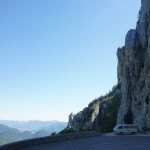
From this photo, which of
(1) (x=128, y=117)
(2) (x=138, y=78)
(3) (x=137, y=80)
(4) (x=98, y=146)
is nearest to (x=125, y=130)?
(1) (x=128, y=117)

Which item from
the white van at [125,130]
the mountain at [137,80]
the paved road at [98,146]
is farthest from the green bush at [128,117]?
the paved road at [98,146]

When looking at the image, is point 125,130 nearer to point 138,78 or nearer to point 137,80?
A: point 137,80

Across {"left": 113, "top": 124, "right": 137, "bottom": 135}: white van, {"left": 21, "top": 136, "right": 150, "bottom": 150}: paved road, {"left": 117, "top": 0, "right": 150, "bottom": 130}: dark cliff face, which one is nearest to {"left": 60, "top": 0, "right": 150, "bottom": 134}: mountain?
{"left": 117, "top": 0, "right": 150, "bottom": 130}: dark cliff face

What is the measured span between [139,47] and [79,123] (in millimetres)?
61174

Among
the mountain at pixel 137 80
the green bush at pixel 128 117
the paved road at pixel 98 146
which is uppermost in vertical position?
the mountain at pixel 137 80

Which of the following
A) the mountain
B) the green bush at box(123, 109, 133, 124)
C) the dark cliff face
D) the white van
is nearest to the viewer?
the white van

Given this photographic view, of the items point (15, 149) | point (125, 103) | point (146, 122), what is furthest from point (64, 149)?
point (125, 103)

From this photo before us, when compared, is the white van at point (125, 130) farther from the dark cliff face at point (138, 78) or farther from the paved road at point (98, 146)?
the paved road at point (98, 146)

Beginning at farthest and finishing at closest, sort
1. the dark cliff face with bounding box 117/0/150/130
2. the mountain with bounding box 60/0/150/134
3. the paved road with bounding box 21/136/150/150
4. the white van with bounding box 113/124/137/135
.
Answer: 1. the dark cliff face with bounding box 117/0/150/130
2. the mountain with bounding box 60/0/150/134
3. the white van with bounding box 113/124/137/135
4. the paved road with bounding box 21/136/150/150

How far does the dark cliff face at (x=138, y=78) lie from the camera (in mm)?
50272

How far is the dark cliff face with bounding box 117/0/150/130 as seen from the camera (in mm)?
50272

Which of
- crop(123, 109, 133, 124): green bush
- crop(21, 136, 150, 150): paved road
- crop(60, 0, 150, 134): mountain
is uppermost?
crop(60, 0, 150, 134): mountain

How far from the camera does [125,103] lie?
202ft

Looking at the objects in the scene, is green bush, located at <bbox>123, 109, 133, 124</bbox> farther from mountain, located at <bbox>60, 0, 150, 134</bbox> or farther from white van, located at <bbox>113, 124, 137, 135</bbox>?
white van, located at <bbox>113, 124, 137, 135</bbox>
